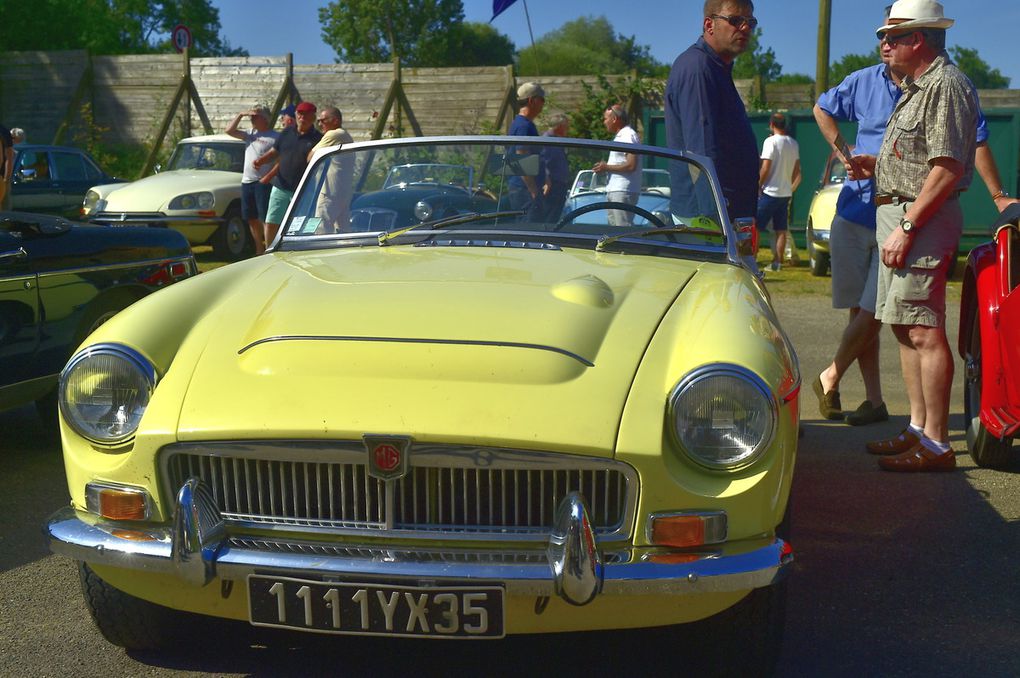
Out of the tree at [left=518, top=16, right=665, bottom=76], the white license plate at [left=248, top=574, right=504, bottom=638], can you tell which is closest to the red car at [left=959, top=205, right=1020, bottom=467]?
the white license plate at [left=248, top=574, right=504, bottom=638]

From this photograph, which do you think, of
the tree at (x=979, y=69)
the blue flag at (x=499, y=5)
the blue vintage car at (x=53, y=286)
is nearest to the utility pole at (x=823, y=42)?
the blue flag at (x=499, y=5)

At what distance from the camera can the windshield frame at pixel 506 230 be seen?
3.83 meters

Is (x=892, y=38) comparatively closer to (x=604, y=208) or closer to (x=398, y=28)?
(x=604, y=208)

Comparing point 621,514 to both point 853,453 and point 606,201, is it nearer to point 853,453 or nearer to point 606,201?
point 606,201

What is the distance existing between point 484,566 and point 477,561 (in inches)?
1.6

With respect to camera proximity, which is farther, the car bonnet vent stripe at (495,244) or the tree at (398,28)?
the tree at (398,28)

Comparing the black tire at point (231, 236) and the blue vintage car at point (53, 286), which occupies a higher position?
the blue vintage car at point (53, 286)

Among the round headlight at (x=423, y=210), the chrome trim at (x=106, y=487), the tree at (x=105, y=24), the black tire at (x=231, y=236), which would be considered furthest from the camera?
the tree at (x=105, y=24)

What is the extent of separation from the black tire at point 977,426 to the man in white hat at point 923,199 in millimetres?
157

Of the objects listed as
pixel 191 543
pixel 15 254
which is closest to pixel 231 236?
pixel 15 254

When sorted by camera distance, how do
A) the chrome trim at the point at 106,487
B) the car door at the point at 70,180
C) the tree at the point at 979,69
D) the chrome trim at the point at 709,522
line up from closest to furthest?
the chrome trim at the point at 709,522 → the chrome trim at the point at 106,487 → the car door at the point at 70,180 → the tree at the point at 979,69

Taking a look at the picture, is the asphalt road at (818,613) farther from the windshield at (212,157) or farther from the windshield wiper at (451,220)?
the windshield at (212,157)

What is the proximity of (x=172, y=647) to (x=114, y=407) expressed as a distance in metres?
0.69

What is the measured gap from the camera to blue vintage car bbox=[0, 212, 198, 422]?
462 cm
